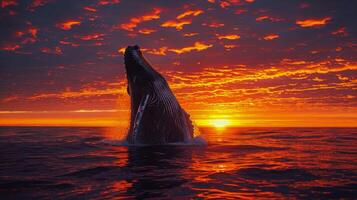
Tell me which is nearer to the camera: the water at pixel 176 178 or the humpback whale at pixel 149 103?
the water at pixel 176 178

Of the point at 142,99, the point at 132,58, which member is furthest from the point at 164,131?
the point at 132,58

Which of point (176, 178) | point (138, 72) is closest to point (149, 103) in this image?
point (138, 72)

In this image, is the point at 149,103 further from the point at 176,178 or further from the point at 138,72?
the point at 176,178

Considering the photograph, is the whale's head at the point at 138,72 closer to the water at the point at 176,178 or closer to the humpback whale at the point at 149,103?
the humpback whale at the point at 149,103

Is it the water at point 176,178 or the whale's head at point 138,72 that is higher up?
the whale's head at point 138,72

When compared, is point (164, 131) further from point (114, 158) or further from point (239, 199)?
point (239, 199)

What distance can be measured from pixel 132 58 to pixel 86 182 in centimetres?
598

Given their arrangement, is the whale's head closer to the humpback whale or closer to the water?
the humpback whale

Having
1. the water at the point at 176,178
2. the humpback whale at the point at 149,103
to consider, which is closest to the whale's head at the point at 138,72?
the humpback whale at the point at 149,103

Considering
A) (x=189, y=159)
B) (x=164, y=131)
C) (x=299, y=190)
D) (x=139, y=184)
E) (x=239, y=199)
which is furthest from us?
(x=164, y=131)

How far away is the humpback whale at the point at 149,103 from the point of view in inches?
491

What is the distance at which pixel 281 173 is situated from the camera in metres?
8.73

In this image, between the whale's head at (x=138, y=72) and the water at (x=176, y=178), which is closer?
the water at (x=176, y=178)

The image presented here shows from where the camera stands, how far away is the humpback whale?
12.5 m
